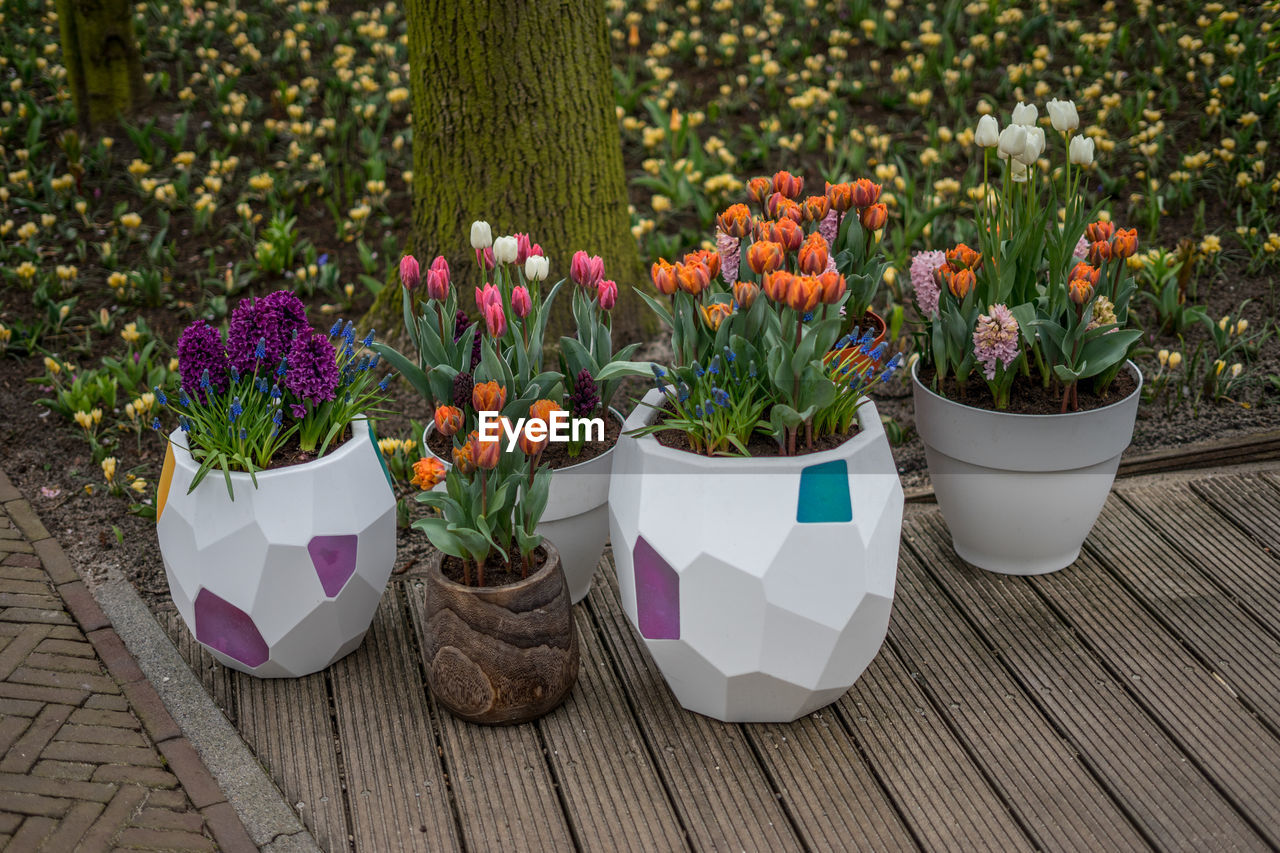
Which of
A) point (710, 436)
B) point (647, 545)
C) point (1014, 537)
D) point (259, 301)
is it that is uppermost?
point (259, 301)

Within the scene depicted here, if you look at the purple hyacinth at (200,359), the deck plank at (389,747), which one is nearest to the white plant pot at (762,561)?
the deck plank at (389,747)

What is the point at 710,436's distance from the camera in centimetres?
219

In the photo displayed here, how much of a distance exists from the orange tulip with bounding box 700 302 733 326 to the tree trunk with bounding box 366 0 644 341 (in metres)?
1.29

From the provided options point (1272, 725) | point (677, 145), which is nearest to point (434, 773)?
point (1272, 725)

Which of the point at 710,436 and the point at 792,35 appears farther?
the point at 792,35

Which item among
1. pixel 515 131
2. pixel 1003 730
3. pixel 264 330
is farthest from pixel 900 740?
pixel 515 131

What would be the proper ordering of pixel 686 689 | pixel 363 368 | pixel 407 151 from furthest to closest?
pixel 407 151, pixel 363 368, pixel 686 689

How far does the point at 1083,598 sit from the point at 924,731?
0.63 meters

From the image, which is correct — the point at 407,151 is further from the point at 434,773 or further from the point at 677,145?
the point at 434,773

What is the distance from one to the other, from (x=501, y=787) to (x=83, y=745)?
0.86m

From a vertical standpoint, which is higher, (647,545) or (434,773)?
(647,545)

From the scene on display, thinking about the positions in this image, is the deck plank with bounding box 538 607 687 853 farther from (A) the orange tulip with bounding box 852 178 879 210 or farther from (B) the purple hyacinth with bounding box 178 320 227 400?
(A) the orange tulip with bounding box 852 178 879 210

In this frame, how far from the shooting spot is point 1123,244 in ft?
8.31

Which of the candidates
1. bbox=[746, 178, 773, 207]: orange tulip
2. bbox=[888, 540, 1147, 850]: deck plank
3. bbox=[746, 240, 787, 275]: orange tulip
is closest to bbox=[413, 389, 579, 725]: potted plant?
bbox=[746, 240, 787, 275]: orange tulip
